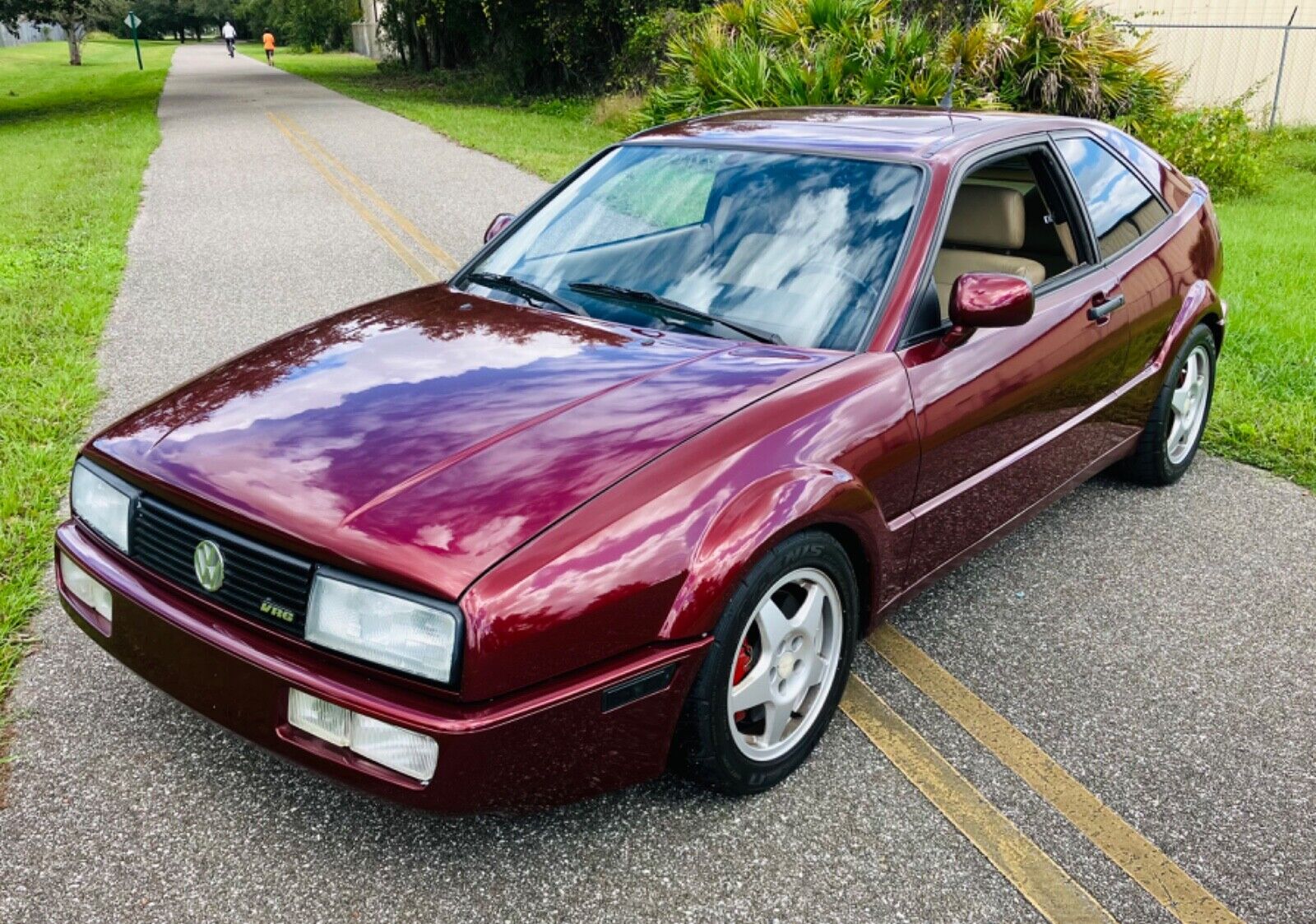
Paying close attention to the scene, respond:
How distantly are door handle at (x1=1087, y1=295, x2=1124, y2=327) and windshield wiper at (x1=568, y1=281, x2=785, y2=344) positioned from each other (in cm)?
130

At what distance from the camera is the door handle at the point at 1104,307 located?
382 centimetres

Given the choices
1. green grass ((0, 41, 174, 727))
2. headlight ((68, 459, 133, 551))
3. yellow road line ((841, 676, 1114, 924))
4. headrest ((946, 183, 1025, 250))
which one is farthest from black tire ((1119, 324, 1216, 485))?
green grass ((0, 41, 174, 727))

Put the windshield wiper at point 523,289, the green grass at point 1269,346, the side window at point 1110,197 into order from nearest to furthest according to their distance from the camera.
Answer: the windshield wiper at point 523,289, the side window at point 1110,197, the green grass at point 1269,346

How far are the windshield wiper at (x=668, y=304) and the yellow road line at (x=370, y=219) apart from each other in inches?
187

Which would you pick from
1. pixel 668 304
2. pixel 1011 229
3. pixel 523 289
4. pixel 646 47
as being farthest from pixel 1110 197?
pixel 646 47

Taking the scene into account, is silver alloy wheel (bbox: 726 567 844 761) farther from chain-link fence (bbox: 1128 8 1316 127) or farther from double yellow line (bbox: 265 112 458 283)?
chain-link fence (bbox: 1128 8 1316 127)

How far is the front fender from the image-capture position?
2402 mm

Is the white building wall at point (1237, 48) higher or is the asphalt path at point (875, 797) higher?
the white building wall at point (1237, 48)

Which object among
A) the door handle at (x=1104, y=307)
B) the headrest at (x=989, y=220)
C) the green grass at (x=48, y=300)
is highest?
the headrest at (x=989, y=220)

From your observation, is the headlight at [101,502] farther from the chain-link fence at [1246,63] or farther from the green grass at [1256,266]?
the chain-link fence at [1246,63]

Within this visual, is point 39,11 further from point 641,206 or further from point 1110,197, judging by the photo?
point 1110,197

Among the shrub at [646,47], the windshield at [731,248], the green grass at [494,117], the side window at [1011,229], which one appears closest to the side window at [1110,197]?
the side window at [1011,229]

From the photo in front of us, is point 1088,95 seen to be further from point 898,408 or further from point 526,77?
point 526,77

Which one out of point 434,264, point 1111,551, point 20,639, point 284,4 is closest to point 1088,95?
point 434,264
